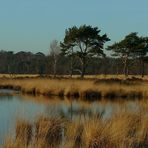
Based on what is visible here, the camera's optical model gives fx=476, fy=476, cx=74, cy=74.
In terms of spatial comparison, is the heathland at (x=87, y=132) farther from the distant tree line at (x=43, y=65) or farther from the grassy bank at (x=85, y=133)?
the distant tree line at (x=43, y=65)

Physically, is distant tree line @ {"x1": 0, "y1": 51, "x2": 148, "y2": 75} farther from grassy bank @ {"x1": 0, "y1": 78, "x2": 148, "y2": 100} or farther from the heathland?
the heathland

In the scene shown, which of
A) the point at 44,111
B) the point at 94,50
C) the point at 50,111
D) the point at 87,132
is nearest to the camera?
the point at 87,132

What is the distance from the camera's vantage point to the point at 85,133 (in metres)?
9.04

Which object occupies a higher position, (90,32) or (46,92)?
(90,32)

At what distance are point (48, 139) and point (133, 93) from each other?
63.7ft

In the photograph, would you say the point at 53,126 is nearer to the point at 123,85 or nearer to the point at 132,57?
the point at 123,85

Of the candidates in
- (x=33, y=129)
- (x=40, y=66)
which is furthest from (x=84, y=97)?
(x=40, y=66)

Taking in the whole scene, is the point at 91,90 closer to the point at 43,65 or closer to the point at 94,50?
the point at 94,50

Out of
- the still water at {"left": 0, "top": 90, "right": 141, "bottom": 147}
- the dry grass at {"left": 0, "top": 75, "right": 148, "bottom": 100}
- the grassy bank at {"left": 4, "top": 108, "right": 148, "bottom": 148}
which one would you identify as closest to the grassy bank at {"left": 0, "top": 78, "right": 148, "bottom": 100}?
the dry grass at {"left": 0, "top": 75, "right": 148, "bottom": 100}

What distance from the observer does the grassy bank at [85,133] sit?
8492 millimetres

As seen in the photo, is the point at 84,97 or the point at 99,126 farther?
the point at 84,97

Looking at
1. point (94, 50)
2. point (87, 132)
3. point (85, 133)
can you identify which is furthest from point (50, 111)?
point (94, 50)

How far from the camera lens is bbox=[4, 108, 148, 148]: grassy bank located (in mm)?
8492

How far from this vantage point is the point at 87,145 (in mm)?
8609
